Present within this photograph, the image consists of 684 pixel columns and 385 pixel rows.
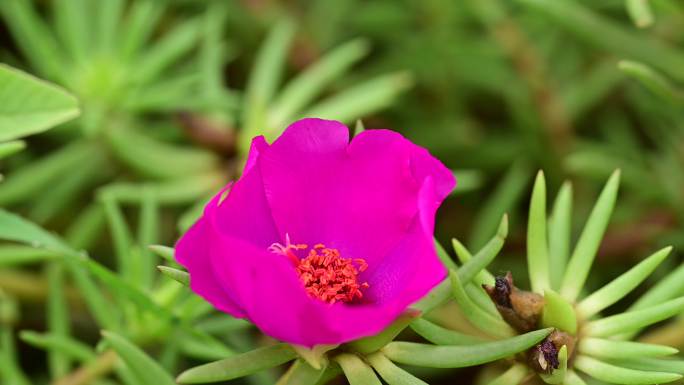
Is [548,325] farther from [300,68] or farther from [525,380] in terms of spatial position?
[300,68]

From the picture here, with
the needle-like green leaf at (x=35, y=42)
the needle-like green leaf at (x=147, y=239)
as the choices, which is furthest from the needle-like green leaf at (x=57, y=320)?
the needle-like green leaf at (x=35, y=42)

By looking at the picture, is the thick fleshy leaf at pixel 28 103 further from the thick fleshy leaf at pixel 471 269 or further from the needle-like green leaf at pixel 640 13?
the needle-like green leaf at pixel 640 13

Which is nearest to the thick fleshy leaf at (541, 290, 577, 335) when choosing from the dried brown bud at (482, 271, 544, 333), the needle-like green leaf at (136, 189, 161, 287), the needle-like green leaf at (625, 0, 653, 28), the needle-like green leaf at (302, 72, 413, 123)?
the dried brown bud at (482, 271, 544, 333)

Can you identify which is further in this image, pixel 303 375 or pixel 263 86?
pixel 263 86

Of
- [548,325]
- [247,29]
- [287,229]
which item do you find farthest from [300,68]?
[548,325]

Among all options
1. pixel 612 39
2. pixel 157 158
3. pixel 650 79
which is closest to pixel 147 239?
pixel 157 158

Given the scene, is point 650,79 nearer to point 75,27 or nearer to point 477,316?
point 477,316
